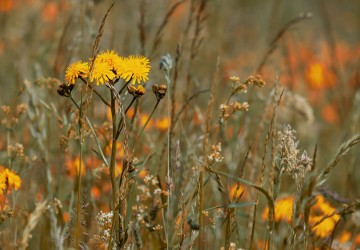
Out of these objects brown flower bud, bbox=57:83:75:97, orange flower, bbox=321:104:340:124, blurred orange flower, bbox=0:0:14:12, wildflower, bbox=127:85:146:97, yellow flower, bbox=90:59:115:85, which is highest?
blurred orange flower, bbox=0:0:14:12

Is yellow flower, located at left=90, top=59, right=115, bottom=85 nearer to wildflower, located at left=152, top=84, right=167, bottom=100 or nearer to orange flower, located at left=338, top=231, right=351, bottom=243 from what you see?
wildflower, located at left=152, top=84, right=167, bottom=100

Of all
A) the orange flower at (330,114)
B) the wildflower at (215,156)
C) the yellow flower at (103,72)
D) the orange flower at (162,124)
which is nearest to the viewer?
the yellow flower at (103,72)

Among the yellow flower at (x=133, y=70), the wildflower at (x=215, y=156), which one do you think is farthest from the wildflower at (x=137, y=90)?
the wildflower at (x=215, y=156)

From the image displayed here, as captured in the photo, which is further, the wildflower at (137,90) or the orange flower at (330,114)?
the orange flower at (330,114)

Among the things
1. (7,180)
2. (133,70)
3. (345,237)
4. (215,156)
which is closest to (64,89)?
(133,70)

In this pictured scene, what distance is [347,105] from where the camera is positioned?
3619mm

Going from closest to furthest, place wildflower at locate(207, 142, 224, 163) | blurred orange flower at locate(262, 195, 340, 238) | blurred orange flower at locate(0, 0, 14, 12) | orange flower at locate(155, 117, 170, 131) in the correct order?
wildflower at locate(207, 142, 224, 163) < blurred orange flower at locate(262, 195, 340, 238) < orange flower at locate(155, 117, 170, 131) < blurred orange flower at locate(0, 0, 14, 12)

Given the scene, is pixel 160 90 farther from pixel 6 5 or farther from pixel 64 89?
pixel 6 5

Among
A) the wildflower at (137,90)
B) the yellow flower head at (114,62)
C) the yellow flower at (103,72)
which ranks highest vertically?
the yellow flower head at (114,62)

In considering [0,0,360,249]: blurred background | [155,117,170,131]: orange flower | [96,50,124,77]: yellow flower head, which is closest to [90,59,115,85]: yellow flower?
[96,50,124,77]: yellow flower head

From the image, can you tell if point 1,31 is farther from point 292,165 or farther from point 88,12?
point 292,165

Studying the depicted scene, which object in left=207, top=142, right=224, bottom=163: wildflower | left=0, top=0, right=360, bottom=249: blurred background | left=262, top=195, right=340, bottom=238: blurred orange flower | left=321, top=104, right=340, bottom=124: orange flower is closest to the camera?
left=207, top=142, right=224, bottom=163: wildflower

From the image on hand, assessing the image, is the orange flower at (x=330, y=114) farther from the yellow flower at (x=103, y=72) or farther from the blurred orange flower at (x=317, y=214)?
the yellow flower at (x=103, y=72)

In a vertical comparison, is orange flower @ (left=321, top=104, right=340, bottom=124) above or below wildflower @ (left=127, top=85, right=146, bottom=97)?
above
